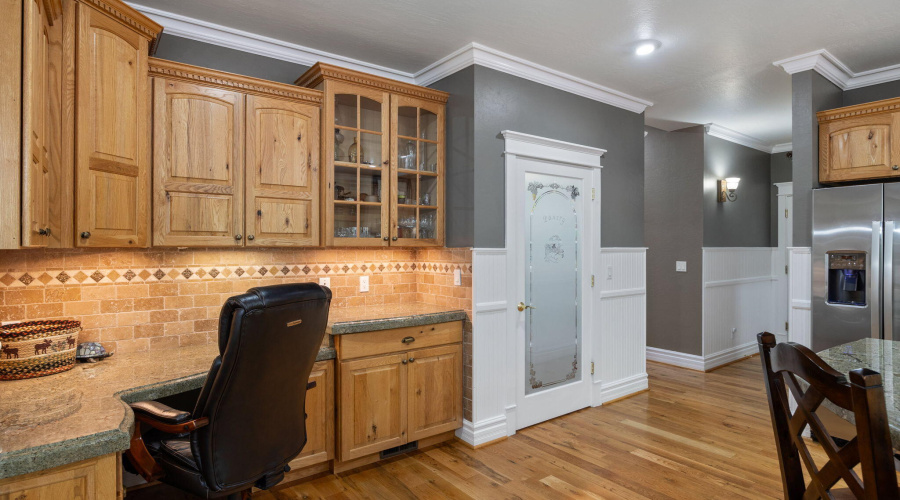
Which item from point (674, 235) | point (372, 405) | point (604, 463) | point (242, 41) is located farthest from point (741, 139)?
point (242, 41)

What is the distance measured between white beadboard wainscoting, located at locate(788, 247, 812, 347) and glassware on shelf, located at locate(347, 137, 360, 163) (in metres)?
3.21

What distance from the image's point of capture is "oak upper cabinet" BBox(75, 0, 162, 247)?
6.82ft

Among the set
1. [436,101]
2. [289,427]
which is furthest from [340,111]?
[289,427]

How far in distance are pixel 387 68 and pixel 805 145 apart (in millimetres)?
3144

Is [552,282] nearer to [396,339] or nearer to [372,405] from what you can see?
[396,339]

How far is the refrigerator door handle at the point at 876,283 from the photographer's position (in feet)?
10.4

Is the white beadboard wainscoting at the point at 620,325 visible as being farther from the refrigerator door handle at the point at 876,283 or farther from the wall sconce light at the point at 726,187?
the wall sconce light at the point at 726,187

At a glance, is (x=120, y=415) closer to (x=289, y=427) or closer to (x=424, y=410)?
(x=289, y=427)

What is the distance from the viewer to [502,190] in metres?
3.43

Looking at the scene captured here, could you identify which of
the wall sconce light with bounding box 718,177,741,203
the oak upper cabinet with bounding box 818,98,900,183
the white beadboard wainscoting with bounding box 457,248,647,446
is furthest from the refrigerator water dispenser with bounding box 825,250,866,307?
the wall sconce light with bounding box 718,177,741,203

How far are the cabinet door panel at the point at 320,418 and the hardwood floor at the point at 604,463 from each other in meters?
0.17

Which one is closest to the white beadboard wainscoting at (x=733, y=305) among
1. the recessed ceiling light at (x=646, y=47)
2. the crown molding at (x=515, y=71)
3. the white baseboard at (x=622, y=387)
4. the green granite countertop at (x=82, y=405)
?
the white baseboard at (x=622, y=387)

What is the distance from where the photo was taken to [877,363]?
1697 mm

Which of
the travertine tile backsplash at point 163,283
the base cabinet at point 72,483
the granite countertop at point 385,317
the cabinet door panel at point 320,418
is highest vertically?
the travertine tile backsplash at point 163,283
